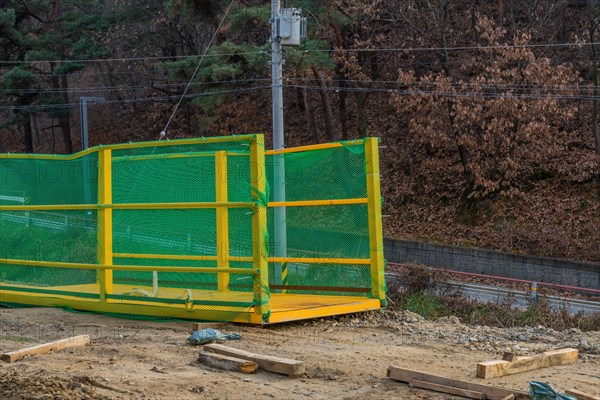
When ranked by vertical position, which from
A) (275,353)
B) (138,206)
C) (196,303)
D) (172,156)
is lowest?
(275,353)

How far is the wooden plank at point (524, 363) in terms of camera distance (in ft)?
25.7

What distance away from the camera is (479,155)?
1218 inches

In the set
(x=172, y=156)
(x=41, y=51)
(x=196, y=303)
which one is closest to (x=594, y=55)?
(x=172, y=156)

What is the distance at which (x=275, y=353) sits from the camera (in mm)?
9328

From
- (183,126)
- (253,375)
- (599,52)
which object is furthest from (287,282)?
(183,126)

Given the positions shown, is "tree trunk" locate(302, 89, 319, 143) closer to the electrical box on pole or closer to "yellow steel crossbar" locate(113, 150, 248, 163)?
the electrical box on pole

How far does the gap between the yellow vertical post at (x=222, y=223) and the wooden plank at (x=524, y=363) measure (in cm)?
442

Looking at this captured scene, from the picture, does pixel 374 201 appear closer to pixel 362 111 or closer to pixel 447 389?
pixel 447 389

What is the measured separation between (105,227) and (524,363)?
650 cm

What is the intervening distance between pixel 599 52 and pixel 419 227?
9143mm

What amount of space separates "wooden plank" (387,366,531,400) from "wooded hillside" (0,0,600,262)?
1735 centimetres

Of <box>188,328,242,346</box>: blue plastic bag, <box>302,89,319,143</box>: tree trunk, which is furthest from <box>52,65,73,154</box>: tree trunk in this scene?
<box>188,328,242,346</box>: blue plastic bag

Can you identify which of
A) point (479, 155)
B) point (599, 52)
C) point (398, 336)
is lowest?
point (398, 336)

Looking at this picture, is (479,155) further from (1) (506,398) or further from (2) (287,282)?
(1) (506,398)
